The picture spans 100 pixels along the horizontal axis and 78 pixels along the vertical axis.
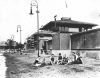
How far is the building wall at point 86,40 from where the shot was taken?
719 inches

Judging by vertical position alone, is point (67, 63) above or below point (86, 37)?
below

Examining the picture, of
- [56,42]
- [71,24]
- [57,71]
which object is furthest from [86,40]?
[71,24]

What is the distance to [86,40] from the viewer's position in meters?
20.2

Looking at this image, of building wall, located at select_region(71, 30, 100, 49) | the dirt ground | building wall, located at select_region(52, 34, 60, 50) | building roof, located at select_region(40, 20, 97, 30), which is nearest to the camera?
the dirt ground

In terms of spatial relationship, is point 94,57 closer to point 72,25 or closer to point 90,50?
point 90,50

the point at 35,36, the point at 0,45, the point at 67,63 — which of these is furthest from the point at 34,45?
the point at 0,45

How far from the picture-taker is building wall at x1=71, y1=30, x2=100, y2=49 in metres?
18.2

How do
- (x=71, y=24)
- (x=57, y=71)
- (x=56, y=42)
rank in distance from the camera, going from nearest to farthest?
1. (x=57, y=71)
2. (x=56, y=42)
3. (x=71, y=24)

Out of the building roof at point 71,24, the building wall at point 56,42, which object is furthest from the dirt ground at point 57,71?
the building roof at point 71,24

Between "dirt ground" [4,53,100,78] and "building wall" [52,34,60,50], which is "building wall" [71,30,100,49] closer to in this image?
"building wall" [52,34,60,50]

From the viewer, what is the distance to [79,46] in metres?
21.7

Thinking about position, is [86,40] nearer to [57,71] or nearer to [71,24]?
[57,71]

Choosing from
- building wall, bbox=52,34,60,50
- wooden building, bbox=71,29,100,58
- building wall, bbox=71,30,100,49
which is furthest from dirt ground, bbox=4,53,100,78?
building wall, bbox=52,34,60,50

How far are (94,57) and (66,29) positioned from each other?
1968cm
